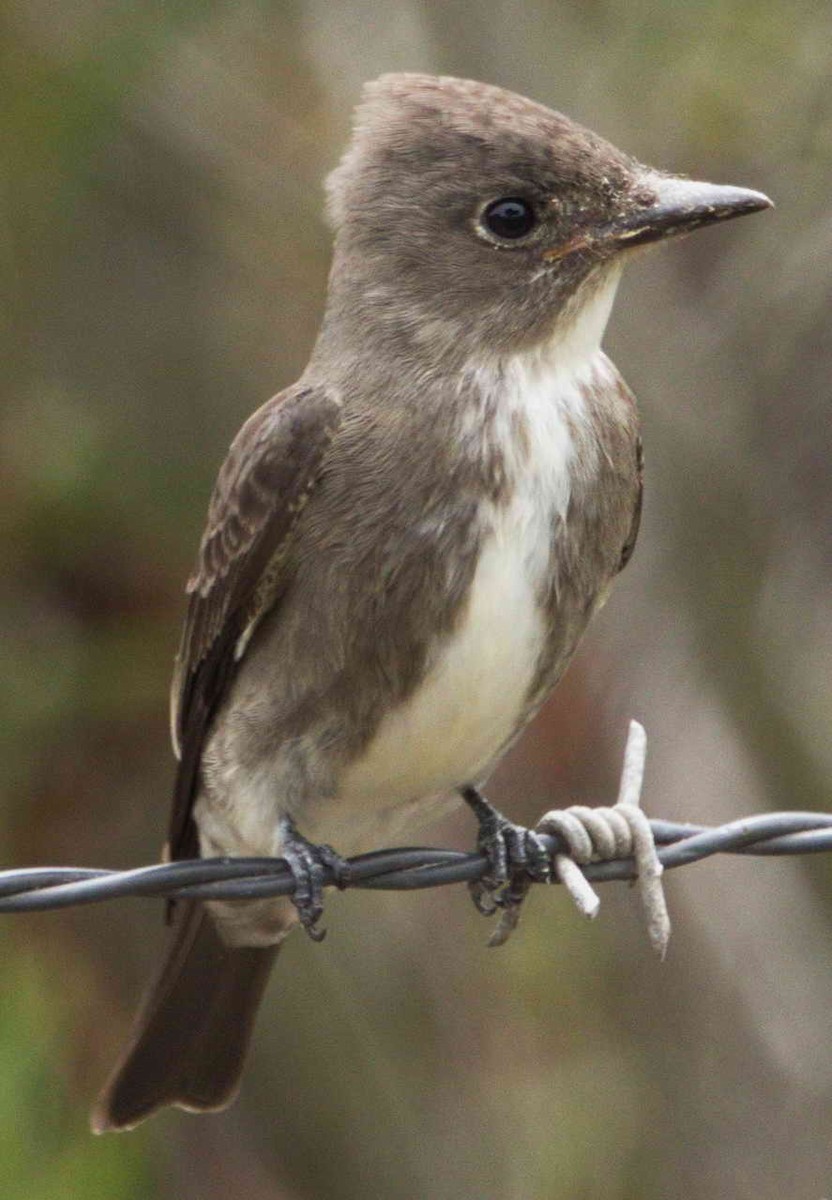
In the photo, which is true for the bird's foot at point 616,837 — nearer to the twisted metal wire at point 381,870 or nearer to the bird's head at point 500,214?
the twisted metal wire at point 381,870

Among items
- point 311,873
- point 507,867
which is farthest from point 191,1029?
point 507,867

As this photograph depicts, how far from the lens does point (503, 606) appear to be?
13.6 ft

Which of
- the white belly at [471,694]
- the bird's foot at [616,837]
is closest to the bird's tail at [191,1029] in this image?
the white belly at [471,694]

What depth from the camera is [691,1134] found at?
21.2 ft

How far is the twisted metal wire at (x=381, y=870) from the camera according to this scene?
11.1ft

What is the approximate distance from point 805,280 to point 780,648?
1020 mm

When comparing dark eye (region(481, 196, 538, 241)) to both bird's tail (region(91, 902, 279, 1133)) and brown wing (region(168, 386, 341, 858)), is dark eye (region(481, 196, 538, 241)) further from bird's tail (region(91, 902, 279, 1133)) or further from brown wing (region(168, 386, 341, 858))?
bird's tail (region(91, 902, 279, 1133))

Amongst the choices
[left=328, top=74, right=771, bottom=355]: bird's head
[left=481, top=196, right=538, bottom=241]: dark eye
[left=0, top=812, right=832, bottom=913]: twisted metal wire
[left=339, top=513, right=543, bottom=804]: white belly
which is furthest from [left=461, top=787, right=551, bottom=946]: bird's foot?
[left=481, top=196, right=538, bottom=241]: dark eye

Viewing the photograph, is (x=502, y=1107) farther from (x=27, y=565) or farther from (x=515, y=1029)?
(x=27, y=565)

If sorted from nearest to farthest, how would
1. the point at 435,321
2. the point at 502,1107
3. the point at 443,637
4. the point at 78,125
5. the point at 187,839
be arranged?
the point at 443,637
the point at 435,321
the point at 187,839
the point at 78,125
the point at 502,1107

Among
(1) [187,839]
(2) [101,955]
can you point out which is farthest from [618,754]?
(1) [187,839]

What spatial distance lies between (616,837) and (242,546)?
3.40 feet

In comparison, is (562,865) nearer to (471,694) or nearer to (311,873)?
(471,694)

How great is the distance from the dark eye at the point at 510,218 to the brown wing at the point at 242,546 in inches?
19.9
